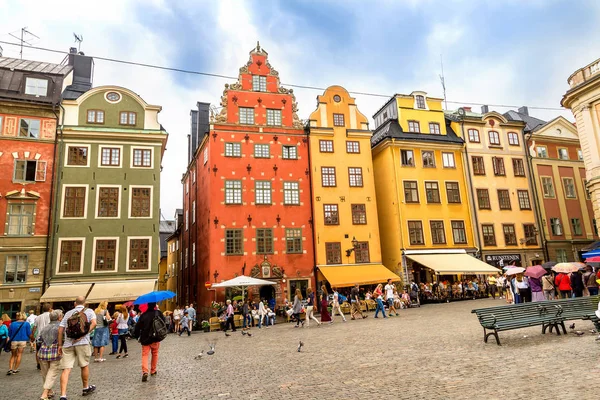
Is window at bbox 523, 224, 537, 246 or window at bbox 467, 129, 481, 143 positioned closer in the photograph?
window at bbox 523, 224, 537, 246

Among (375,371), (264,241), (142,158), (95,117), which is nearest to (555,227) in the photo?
(264,241)

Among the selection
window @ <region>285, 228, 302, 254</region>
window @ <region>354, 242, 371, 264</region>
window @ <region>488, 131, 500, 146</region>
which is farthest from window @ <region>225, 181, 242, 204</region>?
window @ <region>488, 131, 500, 146</region>

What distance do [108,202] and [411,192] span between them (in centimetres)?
2187

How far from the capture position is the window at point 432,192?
3319 centimetres

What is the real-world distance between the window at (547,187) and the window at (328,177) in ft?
63.5

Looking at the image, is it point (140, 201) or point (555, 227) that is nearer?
point (140, 201)

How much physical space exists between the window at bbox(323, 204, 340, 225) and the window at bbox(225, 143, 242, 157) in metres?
7.29

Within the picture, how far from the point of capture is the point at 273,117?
3069 cm

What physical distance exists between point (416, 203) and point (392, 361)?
24514 millimetres

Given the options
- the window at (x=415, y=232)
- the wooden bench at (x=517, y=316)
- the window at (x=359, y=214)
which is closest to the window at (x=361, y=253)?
the window at (x=359, y=214)

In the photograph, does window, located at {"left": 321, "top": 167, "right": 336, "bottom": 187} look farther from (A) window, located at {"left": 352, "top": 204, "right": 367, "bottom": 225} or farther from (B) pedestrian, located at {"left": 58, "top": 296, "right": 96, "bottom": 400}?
(B) pedestrian, located at {"left": 58, "top": 296, "right": 96, "bottom": 400}

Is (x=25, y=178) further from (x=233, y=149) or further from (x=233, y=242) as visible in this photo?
(x=233, y=242)

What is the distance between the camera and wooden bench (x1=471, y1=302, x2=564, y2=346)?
10.2 m

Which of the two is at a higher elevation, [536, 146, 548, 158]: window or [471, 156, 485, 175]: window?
[536, 146, 548, 158]: window
